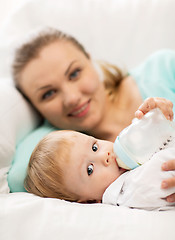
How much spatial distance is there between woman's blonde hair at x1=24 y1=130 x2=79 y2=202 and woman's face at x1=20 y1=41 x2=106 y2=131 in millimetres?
353

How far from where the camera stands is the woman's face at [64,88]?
1.18m

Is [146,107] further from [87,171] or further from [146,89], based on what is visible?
[146,89]

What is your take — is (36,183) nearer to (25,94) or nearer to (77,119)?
(77,119)

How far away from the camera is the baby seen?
2.47 ft

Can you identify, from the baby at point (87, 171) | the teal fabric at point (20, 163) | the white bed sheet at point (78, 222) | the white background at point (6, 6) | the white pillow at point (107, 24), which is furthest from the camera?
the white background at point (6, 6)

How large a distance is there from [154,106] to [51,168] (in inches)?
13.9

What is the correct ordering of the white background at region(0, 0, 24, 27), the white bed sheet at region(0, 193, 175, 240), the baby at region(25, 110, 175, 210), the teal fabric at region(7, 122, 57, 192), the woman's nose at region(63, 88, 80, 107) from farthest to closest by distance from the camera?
1. the white background at region(0, 0, 24, 27)
2. the woman's nose at region(63, 88, 80, 107)
3. the teal fabric at region(7, 122, 57, 192)
4. the baby at region(25, 110, 175, 210)
5. the white bed sheet at region(0, 193, 175, 240)

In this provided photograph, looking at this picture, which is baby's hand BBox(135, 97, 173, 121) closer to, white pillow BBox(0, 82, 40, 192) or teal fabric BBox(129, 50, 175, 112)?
teal fabric BBox(129, 50, 175, 112)

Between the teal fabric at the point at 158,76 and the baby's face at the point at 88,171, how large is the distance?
0.49 m

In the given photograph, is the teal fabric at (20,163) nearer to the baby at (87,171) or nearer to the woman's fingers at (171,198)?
the baby at (87,171)

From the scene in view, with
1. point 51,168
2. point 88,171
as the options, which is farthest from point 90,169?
point 51,168

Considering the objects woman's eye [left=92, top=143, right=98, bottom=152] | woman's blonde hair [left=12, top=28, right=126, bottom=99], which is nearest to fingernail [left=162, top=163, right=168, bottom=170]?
woman's eye [left=92, top=143, right=98, bottom=152]

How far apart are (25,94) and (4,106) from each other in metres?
0.18

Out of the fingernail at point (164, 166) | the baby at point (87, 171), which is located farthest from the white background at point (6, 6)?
the fingernail at point (164, 166)
